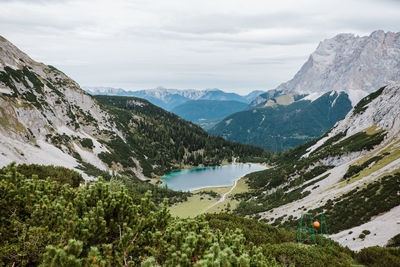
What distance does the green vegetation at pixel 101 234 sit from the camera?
26.0 feet

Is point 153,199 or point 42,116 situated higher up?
point 42,116

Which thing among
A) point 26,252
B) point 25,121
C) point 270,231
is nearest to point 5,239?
point 26,252

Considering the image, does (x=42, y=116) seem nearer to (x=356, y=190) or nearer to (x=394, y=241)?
(x=356, y=190)

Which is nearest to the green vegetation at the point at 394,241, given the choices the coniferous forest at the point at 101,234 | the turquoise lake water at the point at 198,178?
the coniferous forest at the point at 101,234

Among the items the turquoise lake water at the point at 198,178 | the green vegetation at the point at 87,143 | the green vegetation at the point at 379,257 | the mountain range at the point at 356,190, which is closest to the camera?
the green vegetation at the point at 379,257

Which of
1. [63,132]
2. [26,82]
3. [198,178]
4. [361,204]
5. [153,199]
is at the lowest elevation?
[198,178]

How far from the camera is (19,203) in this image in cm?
1149

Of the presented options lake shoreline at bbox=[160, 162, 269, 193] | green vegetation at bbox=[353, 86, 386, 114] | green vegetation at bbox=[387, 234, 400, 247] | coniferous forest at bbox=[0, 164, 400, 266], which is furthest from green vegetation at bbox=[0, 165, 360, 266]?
green vegetation at bbox=[353, 86, 386, 114]

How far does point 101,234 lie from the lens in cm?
956

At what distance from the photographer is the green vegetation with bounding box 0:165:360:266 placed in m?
7.92

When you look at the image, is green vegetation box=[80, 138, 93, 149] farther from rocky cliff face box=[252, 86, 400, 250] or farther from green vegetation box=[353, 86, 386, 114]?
green vegetation box=[353, 86, 386, 114]

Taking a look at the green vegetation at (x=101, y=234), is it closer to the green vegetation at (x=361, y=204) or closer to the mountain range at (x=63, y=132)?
the green vegetation at (x=361, y=204)

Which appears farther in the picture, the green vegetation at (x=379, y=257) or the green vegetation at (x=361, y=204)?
the green vegetation at (x=361, y=204)

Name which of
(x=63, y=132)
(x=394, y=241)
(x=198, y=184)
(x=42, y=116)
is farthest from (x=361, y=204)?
(x=63, y=132)
